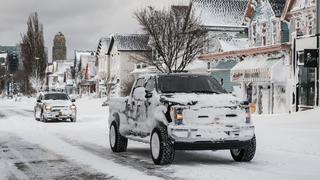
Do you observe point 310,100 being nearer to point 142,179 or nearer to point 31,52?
point 142,179

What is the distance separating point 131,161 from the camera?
42.1 feet

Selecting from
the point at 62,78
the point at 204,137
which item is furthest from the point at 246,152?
the point at 62,78

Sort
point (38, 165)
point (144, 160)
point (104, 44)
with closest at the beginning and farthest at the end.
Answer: point (38, 165)
point (144, 160)
point (104, 44)

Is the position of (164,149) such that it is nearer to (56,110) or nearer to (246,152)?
(246,152)

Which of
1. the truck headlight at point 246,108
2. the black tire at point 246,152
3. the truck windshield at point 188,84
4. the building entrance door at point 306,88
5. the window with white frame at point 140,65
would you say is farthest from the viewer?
the window with white frame at point 140,65

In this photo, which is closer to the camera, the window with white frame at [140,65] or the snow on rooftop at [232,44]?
the snow on rooftop at [232,44]

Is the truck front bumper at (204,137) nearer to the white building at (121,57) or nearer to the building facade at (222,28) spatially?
the building facade at (222,28)

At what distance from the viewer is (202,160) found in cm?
1304

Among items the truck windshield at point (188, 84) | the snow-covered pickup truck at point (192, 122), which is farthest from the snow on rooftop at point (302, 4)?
the snow-covered pickup truck at point (192, 122)

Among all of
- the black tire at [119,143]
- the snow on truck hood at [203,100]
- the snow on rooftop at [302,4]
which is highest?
the snow on rooftop at [302,4]

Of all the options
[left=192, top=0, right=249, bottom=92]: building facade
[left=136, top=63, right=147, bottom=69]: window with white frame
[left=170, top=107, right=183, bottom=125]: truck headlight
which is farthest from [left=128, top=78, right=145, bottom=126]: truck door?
[left=136, top=63, right=147, bottom=69]: window with white frame

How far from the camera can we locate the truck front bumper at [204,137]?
1174 centimetres

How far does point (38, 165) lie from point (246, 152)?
13.7ft

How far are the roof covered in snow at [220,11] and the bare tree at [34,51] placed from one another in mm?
40528
